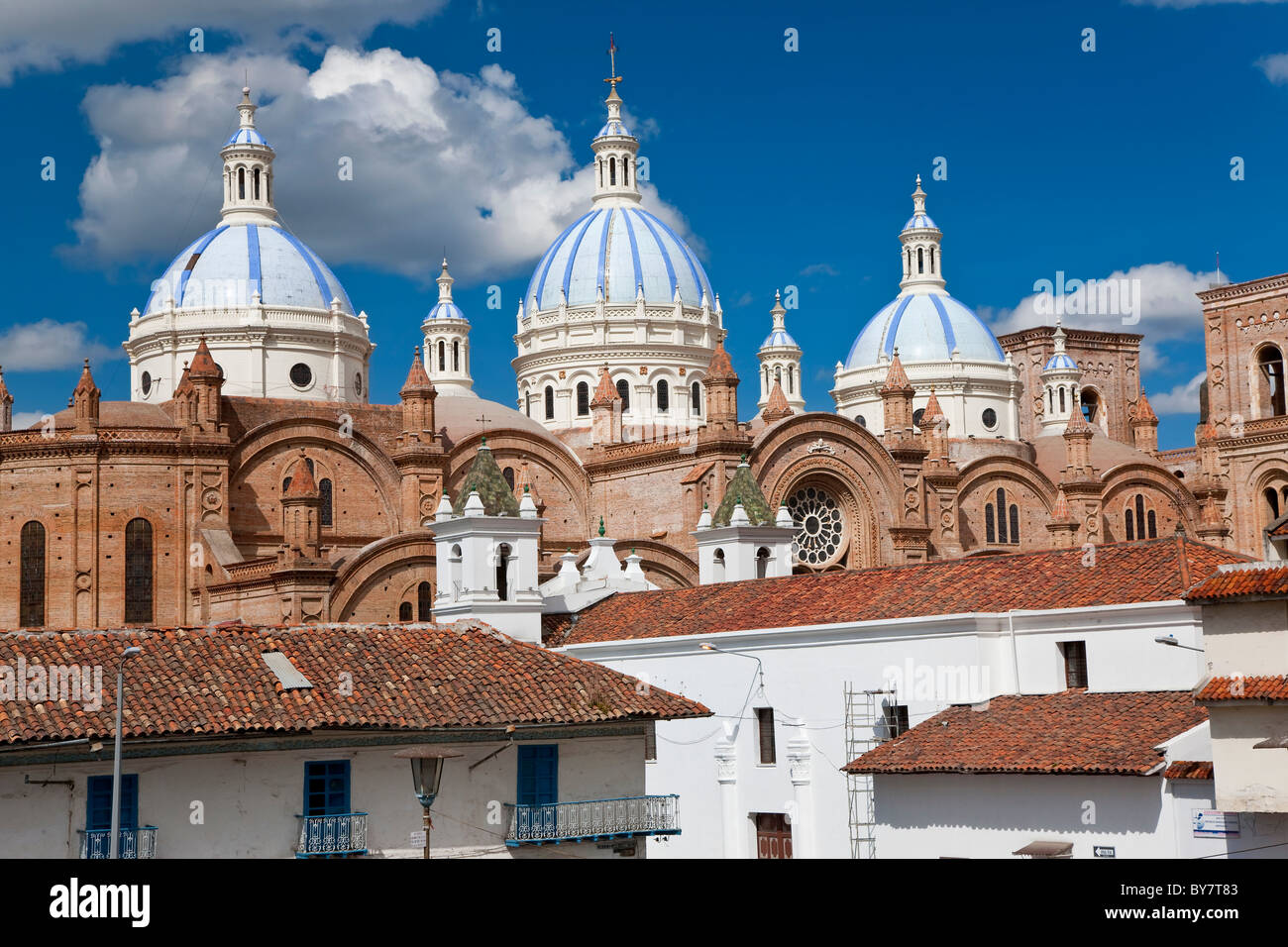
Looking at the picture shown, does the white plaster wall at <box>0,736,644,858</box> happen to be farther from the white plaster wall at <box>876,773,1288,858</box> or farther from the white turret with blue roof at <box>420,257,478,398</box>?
the white turret with blue roof at <box>420,257,478,398</box>

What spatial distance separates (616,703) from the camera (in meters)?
25.8

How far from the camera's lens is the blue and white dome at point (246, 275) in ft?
179

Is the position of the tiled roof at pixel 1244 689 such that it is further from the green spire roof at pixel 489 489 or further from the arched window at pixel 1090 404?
the arched window at pixel 1090 404

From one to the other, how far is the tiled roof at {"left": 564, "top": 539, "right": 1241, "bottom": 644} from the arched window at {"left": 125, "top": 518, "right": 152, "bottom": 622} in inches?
553

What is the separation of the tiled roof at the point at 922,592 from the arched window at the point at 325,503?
1253 centimetres

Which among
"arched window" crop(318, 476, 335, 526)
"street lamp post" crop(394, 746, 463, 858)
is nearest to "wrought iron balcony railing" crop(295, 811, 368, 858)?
"street lamp post" crop(394, 746, 463, 858)

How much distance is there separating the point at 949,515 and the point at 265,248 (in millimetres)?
25500

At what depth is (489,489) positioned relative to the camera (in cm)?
3791

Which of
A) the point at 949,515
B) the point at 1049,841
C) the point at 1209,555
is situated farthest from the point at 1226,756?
the point at 949,515

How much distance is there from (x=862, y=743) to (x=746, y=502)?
555 inches

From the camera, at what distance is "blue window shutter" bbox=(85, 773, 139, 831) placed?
71.1ft

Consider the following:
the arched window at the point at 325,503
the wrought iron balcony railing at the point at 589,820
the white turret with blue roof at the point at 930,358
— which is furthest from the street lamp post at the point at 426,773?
the white turret with blue roof at the point at 930,358
